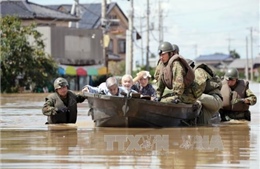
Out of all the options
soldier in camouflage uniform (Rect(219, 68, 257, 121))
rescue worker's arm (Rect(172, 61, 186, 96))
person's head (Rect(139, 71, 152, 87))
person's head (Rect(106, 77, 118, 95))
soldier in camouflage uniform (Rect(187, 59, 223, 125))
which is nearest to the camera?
person's head (Rect(106, 77, 118, 95))

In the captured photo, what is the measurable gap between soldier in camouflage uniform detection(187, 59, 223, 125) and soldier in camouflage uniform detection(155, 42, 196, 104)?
441 millimetres

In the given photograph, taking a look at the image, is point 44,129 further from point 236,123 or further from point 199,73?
point 236,123

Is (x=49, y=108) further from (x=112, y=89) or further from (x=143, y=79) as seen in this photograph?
(x=143, y=79)

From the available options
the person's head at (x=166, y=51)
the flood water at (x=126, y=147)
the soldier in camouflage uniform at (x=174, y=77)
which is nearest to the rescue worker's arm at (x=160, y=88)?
the soldier in camouflage uniform at (x=174, y=77)

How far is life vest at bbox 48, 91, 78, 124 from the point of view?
14125 mm

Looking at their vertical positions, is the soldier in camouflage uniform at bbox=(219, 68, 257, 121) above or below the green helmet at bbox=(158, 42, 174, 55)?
below

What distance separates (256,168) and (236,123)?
24.4ft

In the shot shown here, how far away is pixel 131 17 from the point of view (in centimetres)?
5978

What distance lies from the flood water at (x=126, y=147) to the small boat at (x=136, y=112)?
0.30 m

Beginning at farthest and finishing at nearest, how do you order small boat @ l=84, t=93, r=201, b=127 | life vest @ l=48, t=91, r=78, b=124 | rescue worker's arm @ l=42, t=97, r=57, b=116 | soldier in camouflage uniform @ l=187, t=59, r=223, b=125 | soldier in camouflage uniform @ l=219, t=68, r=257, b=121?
soldier in camouflage uniform @ l=219, t=68, r=257, b=121 → soldier in camouflage uniform @ l=187, t=59, r=223, b=125 → life vest @ l=48, t=91, r=78, b=124 → rescue worker's arm @ l=42, t=97, r=57, b=116 → small boat @ l=84, t=93, r=201, b=127

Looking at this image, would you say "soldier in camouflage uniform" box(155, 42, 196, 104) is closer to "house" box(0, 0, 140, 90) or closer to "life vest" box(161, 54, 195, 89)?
"life vest" box(161, 54, 195, 89)

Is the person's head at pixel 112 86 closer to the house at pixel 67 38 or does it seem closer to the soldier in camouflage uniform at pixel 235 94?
the soldier in camouflage uniform at pixel 235 94

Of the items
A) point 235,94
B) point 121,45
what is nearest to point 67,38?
point 121,45

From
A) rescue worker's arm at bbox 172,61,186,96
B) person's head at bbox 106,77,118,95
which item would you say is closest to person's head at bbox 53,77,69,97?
person's head at bbox 106,77,118,95
